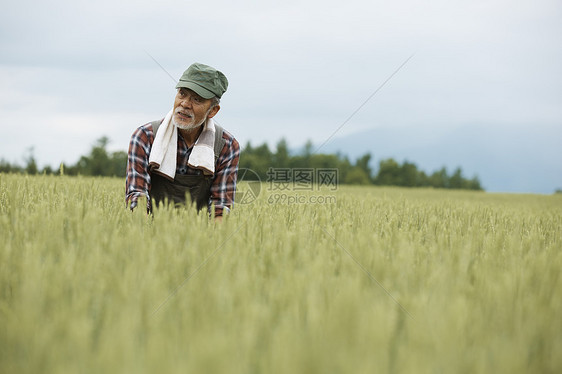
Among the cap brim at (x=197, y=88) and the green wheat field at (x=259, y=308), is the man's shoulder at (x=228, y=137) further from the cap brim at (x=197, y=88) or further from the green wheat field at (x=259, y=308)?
the green wheat field at (x=259, y=308)

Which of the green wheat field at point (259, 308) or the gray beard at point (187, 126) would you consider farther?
the gray beard at point (187, 126)

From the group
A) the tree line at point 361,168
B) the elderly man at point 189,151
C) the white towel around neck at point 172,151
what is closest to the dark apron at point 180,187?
the elderly man at point 189,151

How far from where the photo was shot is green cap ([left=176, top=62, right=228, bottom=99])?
3.04 metres

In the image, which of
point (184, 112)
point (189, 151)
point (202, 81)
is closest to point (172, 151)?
point (189, 151)

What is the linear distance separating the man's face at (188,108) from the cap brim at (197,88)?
0.09 metres

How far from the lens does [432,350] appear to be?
41.9 inches

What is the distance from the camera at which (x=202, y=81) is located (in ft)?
10.1

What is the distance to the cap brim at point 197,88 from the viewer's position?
301 cm

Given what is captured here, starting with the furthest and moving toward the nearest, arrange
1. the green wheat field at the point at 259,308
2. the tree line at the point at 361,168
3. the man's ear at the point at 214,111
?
1. the tree line at the point at 361,168
2. the man's ear at the point at 214,111
3. the green wheat field at the point at 259,308

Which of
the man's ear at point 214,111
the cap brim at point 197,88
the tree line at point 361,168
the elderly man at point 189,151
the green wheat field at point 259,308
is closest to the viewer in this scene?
the green wheat field at point 259,308

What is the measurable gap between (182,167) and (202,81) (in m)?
0.73

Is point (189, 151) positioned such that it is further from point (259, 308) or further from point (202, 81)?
point (259, 308)

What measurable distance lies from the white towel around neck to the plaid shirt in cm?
10

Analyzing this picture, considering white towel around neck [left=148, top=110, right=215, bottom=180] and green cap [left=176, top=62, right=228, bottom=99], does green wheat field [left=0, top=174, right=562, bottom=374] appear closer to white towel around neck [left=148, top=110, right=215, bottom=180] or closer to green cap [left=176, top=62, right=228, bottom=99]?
white towel around neck [left=148, top=110, right=215, bottom=180]
